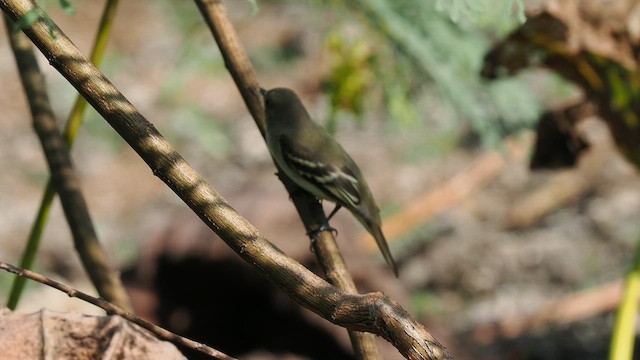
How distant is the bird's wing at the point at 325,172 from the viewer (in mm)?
4008

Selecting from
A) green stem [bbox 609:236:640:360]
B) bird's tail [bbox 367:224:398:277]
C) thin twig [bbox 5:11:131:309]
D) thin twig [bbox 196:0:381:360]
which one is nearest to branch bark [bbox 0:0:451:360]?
thin twig [bbox 196:0:381:360]

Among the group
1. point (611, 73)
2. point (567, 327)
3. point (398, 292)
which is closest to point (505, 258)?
point (567, 327)

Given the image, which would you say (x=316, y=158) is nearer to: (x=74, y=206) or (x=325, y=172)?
(x=325, y=172)

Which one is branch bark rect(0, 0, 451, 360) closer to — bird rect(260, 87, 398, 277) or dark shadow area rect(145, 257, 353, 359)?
bird rect(260, 87, 398, 277)

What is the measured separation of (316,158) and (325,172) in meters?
0.09

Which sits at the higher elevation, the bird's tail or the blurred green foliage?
the blurred green foliage

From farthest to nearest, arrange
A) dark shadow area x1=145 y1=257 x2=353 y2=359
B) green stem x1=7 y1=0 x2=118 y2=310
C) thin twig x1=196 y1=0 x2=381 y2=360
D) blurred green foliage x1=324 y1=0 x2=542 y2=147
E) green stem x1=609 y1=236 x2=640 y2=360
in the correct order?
dark shadow area x1=145 y1=257 x2=353 y2=359 → blurred green foliage x1=324 y1=0 x2=542 y2=147 → green stem x1=609 y1=236 x2=640 y2=360 → green stem x1=7 y1=0 x2=118 y2=310 → thin twig x1=196 y1=0 x2=381 y2=360

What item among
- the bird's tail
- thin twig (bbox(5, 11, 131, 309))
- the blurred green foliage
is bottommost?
thin twig (bbox(5, 11, 131, 309))

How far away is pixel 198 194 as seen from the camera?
186 cm

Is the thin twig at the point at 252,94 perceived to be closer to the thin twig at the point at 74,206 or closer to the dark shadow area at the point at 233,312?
the thin twig at the point at 74,206

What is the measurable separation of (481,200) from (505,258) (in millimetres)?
802

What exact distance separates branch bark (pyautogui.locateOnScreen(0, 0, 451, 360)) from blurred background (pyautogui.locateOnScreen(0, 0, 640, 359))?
724mm

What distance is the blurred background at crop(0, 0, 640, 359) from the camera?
471cm

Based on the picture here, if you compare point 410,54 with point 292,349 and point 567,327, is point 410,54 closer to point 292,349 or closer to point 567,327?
point 292,349
